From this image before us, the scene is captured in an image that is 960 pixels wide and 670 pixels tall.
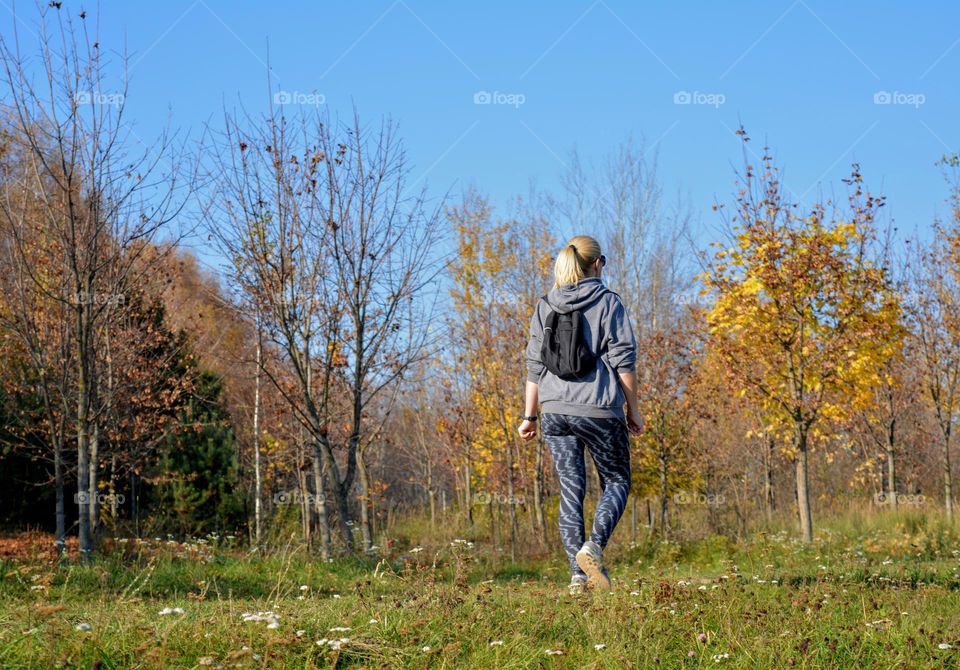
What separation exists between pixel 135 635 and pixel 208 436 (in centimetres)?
1406

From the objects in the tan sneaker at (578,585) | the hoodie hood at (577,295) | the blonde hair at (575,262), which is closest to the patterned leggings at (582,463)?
the tan sneaker at (578,585)

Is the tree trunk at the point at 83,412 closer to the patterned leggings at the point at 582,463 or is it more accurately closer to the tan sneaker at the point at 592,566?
the patterned leggings at the point at 582,463

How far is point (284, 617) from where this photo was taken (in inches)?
146

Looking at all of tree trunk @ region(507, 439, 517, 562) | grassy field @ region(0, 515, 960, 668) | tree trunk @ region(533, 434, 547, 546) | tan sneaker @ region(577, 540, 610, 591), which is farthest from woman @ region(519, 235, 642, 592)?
tree trunk @ region(533, 434, 547, 546)

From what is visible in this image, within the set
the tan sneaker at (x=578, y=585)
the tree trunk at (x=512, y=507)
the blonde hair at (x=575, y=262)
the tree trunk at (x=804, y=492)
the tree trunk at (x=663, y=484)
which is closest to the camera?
the tan sneaker at (x=578, y=585)

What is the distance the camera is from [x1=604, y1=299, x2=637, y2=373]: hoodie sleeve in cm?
516

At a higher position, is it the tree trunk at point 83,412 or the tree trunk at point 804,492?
the tree trunk at point 83,412

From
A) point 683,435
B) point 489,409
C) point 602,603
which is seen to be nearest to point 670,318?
point 683,435

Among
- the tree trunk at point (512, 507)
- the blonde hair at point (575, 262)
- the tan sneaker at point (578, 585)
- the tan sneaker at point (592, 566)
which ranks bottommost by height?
the tree trunk at point (512, 507)

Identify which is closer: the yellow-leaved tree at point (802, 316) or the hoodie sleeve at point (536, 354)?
the hoodie sleeve at point (536, 354)

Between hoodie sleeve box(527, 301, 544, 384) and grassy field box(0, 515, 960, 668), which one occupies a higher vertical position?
hoodie sleeve box(527, 301, 544, 384)

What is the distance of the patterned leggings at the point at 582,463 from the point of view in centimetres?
523

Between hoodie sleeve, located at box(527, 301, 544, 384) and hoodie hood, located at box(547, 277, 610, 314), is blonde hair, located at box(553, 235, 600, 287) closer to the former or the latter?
hoodie hood, located at box(547, 277, 610, 314)

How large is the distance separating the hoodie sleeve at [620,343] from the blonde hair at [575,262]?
38cm
